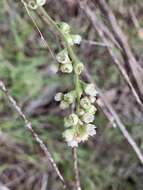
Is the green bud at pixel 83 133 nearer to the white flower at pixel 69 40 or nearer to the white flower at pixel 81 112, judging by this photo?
the white flower at pixel 81 112

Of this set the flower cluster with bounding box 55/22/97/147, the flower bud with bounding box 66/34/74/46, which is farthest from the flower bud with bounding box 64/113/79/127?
the flower bud with bounding box 66/34/74/46

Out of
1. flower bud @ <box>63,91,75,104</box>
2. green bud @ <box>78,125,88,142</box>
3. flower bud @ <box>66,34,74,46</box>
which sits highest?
flower bud @ <box>66,34,74,46</box>

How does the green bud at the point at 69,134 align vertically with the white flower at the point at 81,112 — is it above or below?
below

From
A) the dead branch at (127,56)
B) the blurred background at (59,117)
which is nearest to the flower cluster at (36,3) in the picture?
the dead branch at (127,56)

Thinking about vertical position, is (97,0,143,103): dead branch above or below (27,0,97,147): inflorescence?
above

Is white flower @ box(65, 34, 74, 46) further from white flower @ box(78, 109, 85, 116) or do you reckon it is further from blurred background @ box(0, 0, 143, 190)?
blurred background @ box(0, 0, 143, 190)

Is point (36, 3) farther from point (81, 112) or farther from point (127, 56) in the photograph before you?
point (127, 56)

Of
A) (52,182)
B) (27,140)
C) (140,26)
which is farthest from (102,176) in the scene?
(140,26)

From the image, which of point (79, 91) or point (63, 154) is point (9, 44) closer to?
point (63, 154)

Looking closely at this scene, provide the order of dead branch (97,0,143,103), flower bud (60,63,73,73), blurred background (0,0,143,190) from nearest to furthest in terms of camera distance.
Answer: flower bud (60,63,73,73) < dead branch (97,0,143,103) < blurred background (0,0,143,190)
